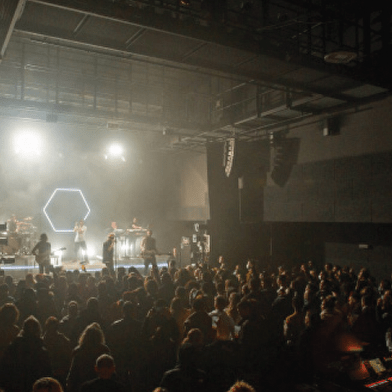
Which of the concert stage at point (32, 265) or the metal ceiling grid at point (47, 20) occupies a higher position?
the metal ceiling grid at point (47, 20)

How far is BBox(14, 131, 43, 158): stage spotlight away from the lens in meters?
17.8

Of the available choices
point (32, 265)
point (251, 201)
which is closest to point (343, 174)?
point (251, 201)

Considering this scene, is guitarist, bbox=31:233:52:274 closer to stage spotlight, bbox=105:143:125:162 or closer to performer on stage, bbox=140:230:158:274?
performer on stage, bbox=140:230:158:274

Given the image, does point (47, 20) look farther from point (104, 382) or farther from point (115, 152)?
point (115, 152)

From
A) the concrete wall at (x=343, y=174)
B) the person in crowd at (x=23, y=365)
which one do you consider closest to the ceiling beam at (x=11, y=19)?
the person in crowd at (x=23, y=365)

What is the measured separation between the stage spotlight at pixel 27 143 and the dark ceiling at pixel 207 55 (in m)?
1.88

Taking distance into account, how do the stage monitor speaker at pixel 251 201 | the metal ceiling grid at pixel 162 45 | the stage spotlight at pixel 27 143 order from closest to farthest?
the metal ceiling grid at pixel 162 45, the stage monitor speaker at pixel 251 201, the stage spotlight at pixel 27 143

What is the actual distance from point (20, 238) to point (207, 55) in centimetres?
1145

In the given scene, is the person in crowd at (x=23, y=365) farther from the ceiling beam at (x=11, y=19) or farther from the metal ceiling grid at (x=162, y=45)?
the metal ceiling grid at (x=162, y=45)

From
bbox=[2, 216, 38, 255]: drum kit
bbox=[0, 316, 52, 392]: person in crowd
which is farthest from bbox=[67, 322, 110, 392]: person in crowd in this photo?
bbox=[2, 216, 38, 255]: drum kit

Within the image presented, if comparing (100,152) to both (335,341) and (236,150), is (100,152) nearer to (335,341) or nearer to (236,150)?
(236,150)

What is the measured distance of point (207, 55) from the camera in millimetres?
7910

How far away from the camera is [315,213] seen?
43.3ft

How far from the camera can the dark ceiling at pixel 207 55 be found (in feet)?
21.6
